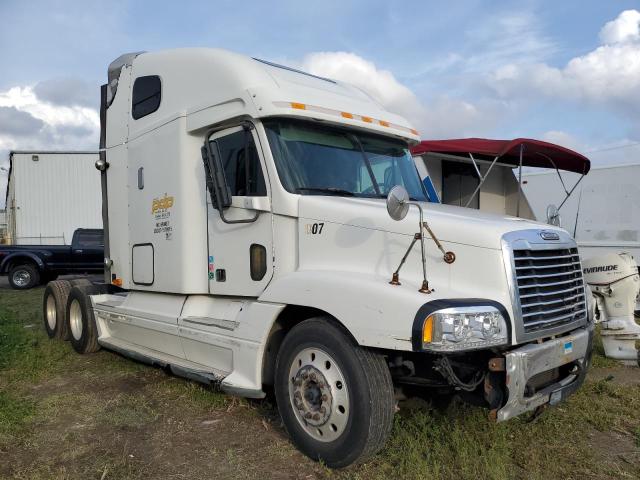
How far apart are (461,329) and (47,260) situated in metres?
16.3

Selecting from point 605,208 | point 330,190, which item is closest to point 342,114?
point 330,190

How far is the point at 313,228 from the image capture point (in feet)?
13.5

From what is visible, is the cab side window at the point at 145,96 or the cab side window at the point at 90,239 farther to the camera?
the cab side window at the point at 90,239

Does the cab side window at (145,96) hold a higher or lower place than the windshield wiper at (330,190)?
higher

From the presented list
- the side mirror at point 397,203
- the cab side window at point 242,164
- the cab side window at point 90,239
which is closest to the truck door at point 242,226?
the cab side window at point 242,164

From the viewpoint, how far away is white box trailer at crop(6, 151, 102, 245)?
27.5 m

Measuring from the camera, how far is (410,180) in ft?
16.8

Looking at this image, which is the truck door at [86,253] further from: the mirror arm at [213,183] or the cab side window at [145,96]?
the mirror arm at [213,183]

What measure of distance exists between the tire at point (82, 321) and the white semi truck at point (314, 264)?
2.66 ft

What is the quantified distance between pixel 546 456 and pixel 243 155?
322cm

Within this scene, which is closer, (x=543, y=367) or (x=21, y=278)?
(x=543, y=367)

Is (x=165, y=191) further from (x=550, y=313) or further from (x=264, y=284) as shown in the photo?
(x=550, y=313)

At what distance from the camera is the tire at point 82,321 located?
702cm

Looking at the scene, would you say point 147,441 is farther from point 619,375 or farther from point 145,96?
point 619,375
